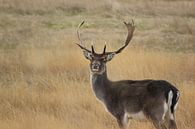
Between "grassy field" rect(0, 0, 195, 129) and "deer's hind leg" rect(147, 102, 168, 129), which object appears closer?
"deer's hind leg" rect(147, 102, 168, 129)

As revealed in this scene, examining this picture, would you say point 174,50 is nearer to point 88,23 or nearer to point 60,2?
point 88,23

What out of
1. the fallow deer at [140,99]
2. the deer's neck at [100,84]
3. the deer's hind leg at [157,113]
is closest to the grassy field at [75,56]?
the deer's neck at [100,84]

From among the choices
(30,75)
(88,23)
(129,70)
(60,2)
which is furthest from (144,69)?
(60,2)

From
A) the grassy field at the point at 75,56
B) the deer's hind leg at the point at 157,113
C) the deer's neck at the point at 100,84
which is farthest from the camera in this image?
the grassy field at the point at 75,56

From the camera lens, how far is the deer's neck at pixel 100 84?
909cm

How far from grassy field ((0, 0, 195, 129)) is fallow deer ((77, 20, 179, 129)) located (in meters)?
0.98

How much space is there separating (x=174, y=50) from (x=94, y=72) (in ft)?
27.1

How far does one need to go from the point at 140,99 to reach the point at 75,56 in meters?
6.54

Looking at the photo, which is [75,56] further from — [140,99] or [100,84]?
[140,99]

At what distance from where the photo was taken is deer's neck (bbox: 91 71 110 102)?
9094 mm

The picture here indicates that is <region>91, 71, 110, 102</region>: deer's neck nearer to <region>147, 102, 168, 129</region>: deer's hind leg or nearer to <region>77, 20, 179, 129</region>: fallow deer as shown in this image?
<region>77, 20, 179, 129</region>: fallow deer

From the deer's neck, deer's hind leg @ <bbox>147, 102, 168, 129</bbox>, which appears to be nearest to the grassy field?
the deer's neck

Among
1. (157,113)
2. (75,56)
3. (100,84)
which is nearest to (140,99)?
(157,113)

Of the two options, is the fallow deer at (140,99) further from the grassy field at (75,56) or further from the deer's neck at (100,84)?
the grassy field at (75,56)
